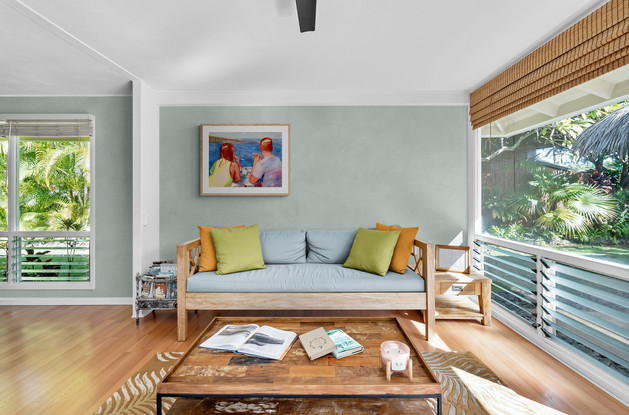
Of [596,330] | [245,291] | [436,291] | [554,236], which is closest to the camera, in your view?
[596,330]

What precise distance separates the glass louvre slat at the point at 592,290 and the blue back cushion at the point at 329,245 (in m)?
1.73

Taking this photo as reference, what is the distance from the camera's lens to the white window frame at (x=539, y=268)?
6.06 ft

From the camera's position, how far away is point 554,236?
2377mm

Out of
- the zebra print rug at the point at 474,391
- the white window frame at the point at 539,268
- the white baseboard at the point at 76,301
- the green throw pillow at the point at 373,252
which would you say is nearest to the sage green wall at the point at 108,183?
the white baseboard at the point at 76,301

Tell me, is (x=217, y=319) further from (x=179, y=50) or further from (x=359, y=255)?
(x=179, y=50)

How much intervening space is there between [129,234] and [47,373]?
1653 mm

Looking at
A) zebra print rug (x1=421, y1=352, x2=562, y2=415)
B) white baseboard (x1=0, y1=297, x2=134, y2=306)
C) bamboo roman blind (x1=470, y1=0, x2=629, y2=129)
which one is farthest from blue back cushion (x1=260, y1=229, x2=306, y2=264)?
bamboo roman blind (x1=470, y1=0, x2=629, y2=129)

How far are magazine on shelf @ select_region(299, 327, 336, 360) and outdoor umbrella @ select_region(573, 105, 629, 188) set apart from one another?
2.08 m

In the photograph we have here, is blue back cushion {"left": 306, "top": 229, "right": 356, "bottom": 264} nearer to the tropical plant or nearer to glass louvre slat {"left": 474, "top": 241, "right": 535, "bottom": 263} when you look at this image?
glass louvre slat {"left": 474, "top": 241, "right": 535, "bottom": 263}

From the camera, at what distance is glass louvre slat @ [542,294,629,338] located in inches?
72.3

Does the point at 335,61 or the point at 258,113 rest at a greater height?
the point at 335,61

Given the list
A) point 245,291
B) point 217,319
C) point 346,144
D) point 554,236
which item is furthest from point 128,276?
point 554,236

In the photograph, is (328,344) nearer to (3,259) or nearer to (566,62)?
(566,62)

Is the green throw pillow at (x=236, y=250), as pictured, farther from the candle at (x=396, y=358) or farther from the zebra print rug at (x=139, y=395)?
the candle at (x=396, y=358)
